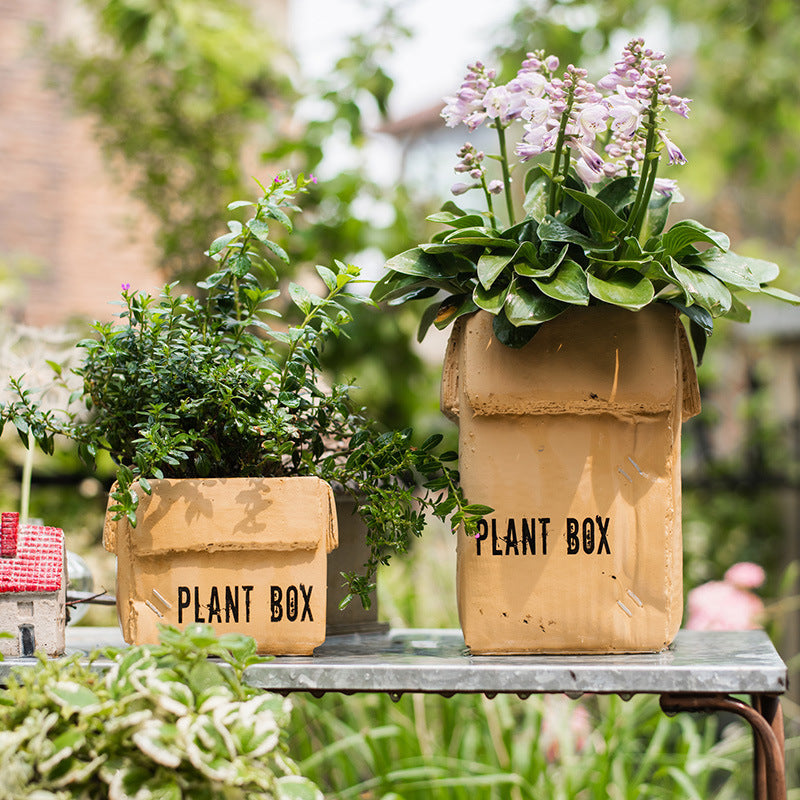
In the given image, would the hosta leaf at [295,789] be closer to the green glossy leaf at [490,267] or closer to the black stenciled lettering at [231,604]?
the black stenciled lettering at [231,604]

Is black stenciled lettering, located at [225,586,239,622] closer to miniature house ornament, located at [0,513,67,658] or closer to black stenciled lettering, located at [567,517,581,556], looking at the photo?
miniature house ornament, located at [0,513,67,658]

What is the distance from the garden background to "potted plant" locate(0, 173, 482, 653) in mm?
447

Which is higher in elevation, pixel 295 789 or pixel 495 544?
pixel 495 544

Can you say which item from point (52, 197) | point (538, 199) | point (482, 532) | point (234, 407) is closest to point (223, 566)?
point (234, 407)

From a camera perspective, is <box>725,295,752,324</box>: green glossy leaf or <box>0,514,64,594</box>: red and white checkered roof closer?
<box>0,514,64,594</box>: red and white checkered roof

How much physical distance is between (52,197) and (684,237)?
16.6ft

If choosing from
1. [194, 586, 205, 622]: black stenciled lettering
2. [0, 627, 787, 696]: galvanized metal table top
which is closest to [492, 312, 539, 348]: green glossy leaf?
[0, 627, 787, 696]: galvanized metal table top

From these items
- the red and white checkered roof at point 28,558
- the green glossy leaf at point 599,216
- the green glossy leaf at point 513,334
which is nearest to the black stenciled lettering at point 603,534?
the green glossy leaf at point 513,334

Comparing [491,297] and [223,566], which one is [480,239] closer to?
[491,297]

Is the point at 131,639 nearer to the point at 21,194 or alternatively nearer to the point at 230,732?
the point at 230,732

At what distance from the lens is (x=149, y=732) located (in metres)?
0.83

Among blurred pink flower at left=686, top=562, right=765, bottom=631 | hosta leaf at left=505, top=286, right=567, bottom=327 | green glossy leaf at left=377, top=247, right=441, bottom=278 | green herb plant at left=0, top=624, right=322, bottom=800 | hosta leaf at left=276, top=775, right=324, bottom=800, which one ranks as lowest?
blurred pink flower at left=686, top=562, right=765, bottom=631

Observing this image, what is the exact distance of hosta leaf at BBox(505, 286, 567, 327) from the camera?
1000 millimetres

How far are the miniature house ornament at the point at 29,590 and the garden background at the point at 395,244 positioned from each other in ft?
1.46
